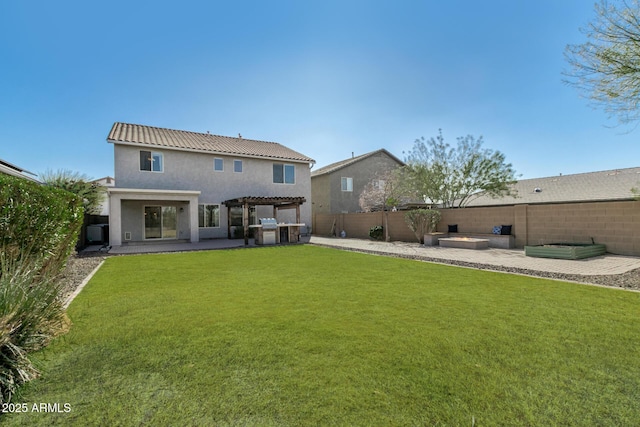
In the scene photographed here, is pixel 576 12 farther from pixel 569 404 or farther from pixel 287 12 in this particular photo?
pixel 569 404

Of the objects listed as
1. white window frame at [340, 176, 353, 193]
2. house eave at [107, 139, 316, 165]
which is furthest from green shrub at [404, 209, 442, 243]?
white window frame at [340, 176, 353, 193]

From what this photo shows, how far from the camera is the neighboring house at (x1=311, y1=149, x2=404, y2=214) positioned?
25984mm

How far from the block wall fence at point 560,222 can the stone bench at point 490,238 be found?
0.21 m

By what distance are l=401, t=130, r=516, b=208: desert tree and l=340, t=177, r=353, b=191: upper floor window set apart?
6853 millimetres

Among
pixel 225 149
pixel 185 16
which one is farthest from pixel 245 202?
pixel 185 16

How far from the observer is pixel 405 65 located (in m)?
12.8

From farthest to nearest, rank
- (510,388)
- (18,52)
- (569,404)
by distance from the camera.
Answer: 1. (18,52)
2. (510,388)
3. (569,404)

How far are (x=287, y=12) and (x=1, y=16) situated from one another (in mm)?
7800

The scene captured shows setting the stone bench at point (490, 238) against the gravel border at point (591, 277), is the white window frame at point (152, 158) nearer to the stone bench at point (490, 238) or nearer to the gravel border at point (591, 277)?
the stone bench at point (490, 238)

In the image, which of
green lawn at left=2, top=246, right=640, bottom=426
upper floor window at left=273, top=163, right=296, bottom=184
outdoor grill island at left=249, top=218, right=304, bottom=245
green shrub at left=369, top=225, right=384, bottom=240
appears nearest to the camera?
green lawn at left=2, top=246, right=640, bottom=426

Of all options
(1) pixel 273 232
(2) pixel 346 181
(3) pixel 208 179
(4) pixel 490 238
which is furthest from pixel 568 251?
(2) pixel 346 181

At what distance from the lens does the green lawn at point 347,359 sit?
217 cm

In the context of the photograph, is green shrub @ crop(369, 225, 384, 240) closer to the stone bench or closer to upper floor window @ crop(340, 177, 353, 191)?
the stone bench

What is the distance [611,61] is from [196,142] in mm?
19762
